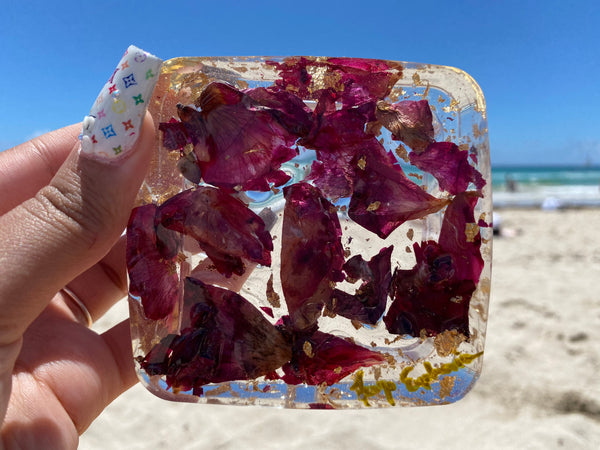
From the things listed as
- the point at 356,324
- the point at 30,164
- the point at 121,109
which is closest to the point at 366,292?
the point at 356,324

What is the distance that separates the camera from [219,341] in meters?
0.79

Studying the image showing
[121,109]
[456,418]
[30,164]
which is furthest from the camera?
[456,418]

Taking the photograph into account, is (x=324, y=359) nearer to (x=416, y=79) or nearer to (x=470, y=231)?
(x=470, y=231)

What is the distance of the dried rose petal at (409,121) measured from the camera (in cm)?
80

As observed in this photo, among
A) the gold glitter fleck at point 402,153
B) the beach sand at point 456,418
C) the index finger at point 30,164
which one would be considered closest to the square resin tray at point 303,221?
the gold glitter fleck at point 402,153

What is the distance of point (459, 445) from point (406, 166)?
1.28 m

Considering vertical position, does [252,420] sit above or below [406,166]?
below

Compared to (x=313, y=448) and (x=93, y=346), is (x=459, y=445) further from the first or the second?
(x=93, y=346)

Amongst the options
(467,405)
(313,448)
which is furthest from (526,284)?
(313,448)

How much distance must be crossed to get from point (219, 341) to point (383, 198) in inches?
14.9

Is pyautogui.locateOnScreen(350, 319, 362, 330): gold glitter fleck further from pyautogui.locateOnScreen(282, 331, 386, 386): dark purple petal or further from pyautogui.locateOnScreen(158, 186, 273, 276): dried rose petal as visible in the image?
pyautogui.locateOnScreen(158, 186, 273, 276): dried rose petal

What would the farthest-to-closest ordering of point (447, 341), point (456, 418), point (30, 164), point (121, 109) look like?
point (456, 418)
point (30, 164)
point (447, 341)
point (121, 109)

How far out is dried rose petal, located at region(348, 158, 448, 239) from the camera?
2.59 ft

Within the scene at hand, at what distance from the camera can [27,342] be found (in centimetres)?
102
